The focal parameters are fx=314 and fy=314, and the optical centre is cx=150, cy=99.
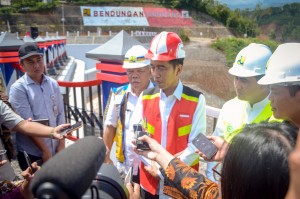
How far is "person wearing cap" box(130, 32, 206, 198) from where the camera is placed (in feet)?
6.82

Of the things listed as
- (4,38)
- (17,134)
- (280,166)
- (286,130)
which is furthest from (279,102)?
(4,38)

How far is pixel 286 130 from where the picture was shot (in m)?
1.03

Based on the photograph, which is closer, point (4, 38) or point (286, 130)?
point (286, 130)

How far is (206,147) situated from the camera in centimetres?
169

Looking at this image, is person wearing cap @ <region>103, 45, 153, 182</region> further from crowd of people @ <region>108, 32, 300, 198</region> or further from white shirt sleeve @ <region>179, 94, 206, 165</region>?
white shirt sleeve @ <region>179, 94, 206, 165</region>

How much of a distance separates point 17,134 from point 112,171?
1.83 metres

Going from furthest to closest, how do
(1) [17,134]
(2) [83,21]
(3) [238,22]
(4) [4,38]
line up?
(3) [238,22] < (2) [83,21] < (4) [4,38] < (1) [17,134]

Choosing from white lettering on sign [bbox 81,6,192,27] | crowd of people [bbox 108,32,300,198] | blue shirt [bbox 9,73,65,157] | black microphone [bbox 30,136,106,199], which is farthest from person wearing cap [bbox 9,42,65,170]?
white lettering on sign [bbox 81,6,192,27]

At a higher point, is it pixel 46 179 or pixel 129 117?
pixel 46 179

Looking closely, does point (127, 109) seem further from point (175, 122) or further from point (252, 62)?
point (252, 62)

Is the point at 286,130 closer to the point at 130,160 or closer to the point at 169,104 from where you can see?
the point at 169,104

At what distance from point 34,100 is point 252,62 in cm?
177

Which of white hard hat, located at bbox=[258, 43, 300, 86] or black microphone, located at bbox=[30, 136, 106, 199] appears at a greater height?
white hard hat, located at bbox=[258, 43, 300, 86]

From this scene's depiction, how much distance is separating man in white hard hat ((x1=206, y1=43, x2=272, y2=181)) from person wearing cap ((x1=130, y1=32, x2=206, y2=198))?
21 cm
